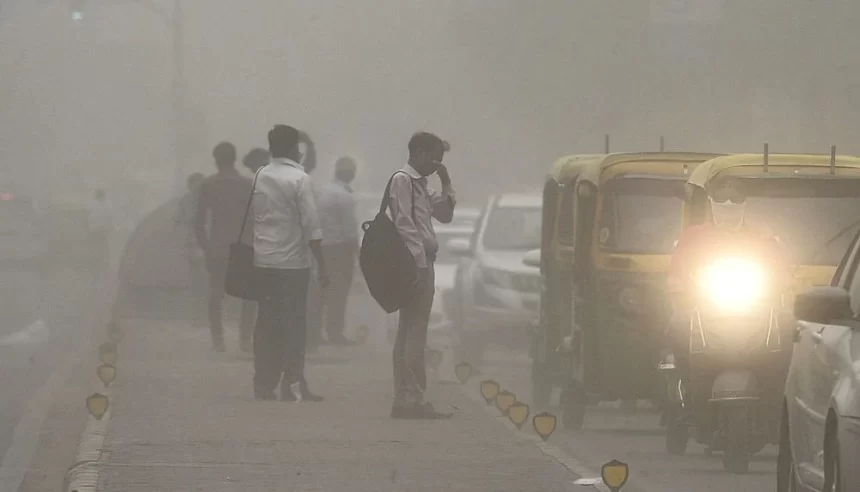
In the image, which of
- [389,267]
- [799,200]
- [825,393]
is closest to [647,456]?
[799,200]

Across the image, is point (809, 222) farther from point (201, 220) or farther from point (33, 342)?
point (33, 342)

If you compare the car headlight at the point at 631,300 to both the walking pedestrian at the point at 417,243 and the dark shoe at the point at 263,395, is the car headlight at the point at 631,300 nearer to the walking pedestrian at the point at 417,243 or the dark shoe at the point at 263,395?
the walking pedestrian at the point at 417,243

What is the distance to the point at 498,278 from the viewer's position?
782 inches

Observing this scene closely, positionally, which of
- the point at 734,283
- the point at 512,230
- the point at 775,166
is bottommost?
the point at 512,230

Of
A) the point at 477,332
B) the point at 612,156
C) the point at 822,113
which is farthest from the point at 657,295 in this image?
the point at 822,113

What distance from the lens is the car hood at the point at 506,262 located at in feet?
64.4

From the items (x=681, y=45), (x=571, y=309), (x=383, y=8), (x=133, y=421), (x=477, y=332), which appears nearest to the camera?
(x=133, y=421)

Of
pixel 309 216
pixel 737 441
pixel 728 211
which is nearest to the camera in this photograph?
pixel 737 441

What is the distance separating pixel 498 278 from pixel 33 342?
7.87 meters

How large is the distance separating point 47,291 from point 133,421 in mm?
25113

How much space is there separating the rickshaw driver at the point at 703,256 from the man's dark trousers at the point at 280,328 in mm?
3498

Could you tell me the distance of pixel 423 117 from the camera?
261ft

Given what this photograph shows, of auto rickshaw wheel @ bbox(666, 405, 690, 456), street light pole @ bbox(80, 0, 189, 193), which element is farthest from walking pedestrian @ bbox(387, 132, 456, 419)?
street light pole @ bbox(80, 0, 189, 193)

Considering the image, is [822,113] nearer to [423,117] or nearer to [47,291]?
[47,291]
